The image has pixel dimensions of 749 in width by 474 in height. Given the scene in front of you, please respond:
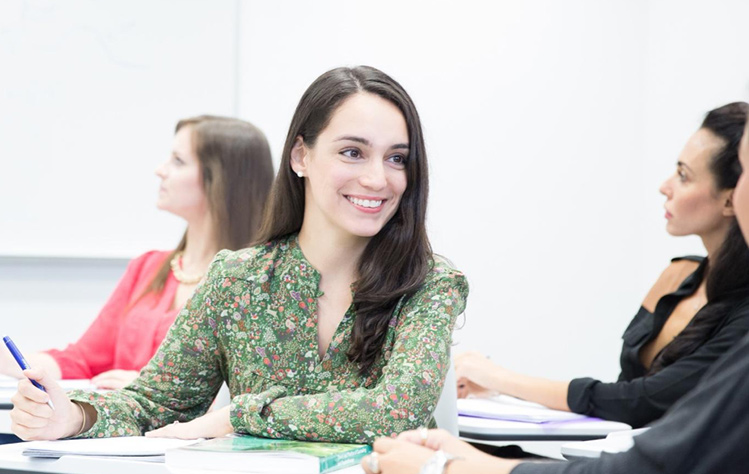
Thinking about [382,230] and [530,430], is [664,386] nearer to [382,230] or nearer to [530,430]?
[530,430]

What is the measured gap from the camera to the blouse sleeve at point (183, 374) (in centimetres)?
170

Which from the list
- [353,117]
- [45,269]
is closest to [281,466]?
[353,117]

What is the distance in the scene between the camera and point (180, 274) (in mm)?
2979

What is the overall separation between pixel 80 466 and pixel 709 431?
0.87 metres

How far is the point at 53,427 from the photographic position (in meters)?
1.52

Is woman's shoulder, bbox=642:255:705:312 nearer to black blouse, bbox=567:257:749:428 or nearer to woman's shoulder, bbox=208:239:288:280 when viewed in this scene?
black blouse, bbox=567:257:749:428

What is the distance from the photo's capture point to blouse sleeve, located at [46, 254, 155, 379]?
2.87 meters

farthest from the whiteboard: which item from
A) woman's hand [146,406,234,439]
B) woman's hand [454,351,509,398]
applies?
woman's hand [146,406,234,439]

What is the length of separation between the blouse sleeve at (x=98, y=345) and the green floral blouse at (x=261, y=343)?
1.22 metres

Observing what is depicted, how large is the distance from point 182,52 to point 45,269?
0.98 metres

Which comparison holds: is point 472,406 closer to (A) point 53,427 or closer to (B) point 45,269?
(A) point 53,427

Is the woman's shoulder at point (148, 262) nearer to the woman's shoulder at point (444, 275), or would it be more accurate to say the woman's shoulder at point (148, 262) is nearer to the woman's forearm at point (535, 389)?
the woman's forearm at point (535, 389)

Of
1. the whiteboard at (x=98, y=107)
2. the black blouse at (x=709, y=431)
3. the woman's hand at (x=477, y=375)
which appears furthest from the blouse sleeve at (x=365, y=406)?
the whiteboard at (x=98, y=107)

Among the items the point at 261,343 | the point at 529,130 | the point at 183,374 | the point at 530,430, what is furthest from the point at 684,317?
the point at 529,130
